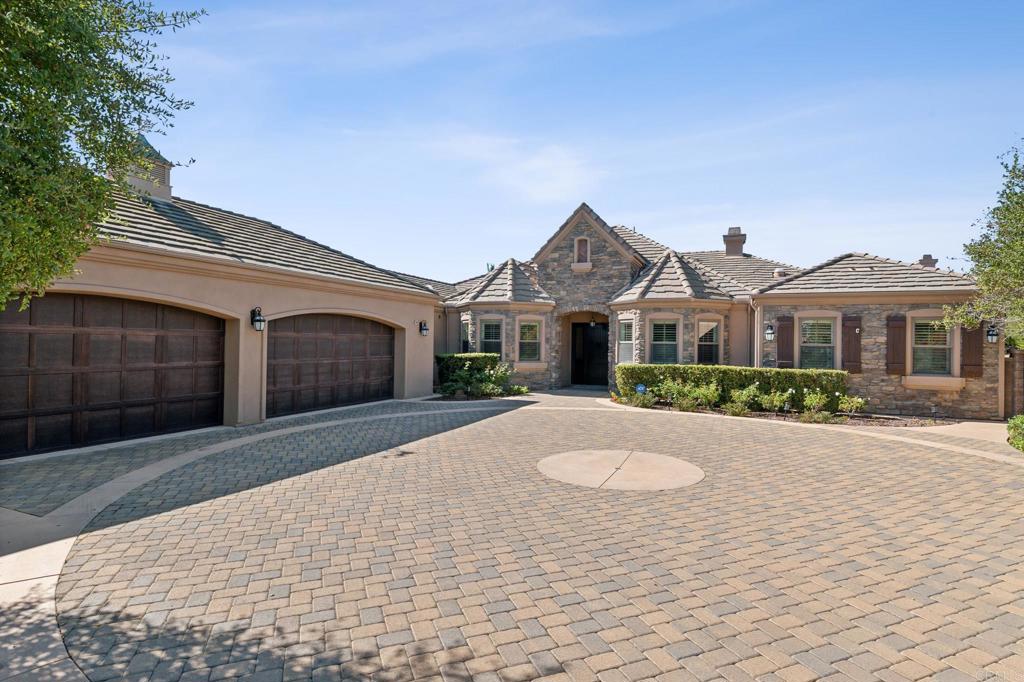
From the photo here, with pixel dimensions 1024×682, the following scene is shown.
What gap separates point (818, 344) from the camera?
53.8 ft

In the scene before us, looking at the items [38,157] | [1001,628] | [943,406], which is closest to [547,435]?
[1001,628]

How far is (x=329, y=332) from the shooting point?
14.6m

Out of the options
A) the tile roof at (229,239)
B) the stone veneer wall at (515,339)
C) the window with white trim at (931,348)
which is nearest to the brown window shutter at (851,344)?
the window with white trim at (931,348)

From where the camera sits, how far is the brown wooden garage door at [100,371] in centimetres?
863

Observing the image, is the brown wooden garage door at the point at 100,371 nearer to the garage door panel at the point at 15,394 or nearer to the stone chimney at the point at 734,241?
the garage door panel at the point at 15,394

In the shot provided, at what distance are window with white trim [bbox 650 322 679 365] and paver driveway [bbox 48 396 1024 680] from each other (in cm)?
996

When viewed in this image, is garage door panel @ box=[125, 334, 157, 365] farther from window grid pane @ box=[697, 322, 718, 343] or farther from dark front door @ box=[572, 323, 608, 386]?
window grid pane @ box=[697, 322, 718, 343]

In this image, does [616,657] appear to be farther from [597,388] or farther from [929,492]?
[597,388]

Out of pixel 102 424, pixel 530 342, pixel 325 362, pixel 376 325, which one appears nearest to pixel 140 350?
pixel 102 424

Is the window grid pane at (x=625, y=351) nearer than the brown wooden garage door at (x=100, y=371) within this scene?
No

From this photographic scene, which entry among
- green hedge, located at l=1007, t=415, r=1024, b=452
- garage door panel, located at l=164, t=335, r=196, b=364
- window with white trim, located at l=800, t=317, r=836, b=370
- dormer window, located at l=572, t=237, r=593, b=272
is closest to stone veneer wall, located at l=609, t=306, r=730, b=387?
window with white trim, located at l=800, t=317, r=836, b=370

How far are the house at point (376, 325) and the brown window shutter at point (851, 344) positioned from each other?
4 centimetres

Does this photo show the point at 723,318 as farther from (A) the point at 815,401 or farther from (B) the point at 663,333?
(A) the point at 815,401

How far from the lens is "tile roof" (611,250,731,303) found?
1856cm
